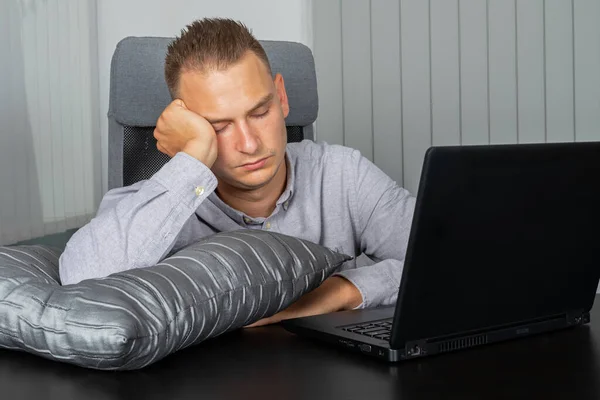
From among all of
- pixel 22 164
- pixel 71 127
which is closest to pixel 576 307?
pixel 22 164

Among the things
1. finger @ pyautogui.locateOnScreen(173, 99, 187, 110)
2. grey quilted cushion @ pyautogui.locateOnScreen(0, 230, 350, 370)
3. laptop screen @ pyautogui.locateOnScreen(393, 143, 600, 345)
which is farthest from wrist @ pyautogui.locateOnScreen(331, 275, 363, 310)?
finger @ pyautogui.locateOnScreen(173, 99, 187, 110)

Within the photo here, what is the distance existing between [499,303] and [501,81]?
7.36ft

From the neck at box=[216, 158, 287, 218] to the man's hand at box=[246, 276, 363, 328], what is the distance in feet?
1.24

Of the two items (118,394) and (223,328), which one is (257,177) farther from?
(118,394)

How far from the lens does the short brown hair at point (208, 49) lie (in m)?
1.46

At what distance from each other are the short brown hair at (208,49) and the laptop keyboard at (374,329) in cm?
62

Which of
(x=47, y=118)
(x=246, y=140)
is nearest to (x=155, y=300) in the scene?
(x=246, y=140)

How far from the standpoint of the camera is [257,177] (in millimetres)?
1438

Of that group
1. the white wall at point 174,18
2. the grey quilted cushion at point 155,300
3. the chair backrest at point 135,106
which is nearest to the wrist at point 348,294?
the grey quilted cushion at point 155,300

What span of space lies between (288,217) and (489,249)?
0.82m

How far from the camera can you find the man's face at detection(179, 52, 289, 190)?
4.67 ft

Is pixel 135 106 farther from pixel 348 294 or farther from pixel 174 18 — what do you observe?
pixel 174 18

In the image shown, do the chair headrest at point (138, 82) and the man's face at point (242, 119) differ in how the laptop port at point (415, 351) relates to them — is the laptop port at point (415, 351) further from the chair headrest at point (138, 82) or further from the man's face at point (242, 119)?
the chair headrest at point (138, 82)

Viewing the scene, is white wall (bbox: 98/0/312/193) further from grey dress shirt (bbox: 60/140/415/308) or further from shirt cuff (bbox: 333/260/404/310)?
shirt cuff (bbox: 333/260/404/310)
